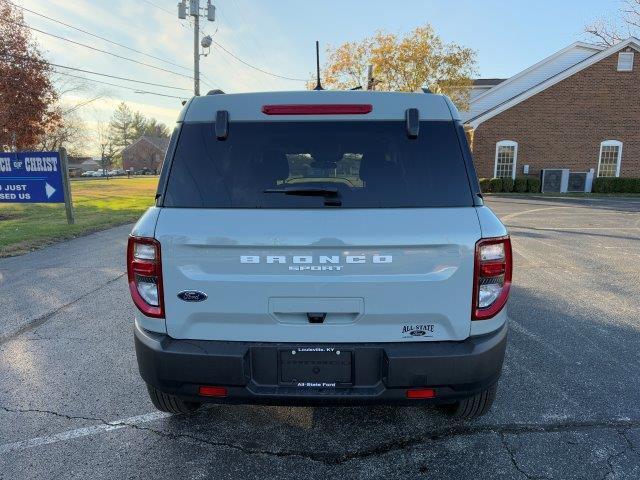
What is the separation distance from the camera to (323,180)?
2.56 meters

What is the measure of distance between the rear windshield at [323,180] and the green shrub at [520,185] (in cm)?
2412

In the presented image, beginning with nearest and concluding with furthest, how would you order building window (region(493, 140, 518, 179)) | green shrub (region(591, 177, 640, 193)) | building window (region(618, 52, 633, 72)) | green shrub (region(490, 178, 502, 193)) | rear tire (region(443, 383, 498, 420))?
rear tire (region(443, 383, 498, 420)) → green shrub (region(591, 177, 640, 193)) → building window (region(618, 52, 633, 72)) → green shrub (region(490, 178, 502, 193)) → building window (region(493, 140, 518, 179))

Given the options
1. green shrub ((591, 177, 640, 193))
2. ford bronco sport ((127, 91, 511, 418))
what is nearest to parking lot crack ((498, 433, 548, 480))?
ford bronco sport ((127, 91, 511, 418))

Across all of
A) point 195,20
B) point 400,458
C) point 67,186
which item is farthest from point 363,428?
point 195,20

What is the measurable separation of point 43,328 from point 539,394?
16.1ft

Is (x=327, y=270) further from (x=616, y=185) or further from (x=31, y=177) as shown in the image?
(x=616, y=185)

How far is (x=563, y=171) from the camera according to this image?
24062 millimetres

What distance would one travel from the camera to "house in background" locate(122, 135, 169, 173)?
89.2 meters

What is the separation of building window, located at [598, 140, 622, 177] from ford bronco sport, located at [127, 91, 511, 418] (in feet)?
89.3

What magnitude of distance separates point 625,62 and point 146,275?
2967 cm

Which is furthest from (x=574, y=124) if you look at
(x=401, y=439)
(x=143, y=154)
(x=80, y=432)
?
(x=143, y=154)

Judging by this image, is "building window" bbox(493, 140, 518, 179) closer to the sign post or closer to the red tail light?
the sign post

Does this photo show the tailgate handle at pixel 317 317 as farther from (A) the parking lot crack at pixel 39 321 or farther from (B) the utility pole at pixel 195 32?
(B) the utility pole at pixel 195 32

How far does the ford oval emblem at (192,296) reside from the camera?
2.23m
